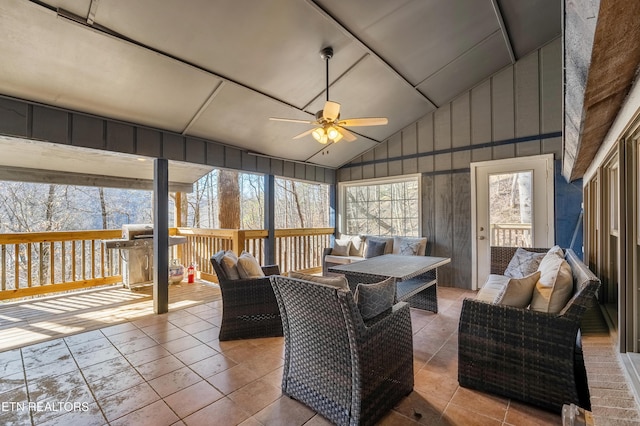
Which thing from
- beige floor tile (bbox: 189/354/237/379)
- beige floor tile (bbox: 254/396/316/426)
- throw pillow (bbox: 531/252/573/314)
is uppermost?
throw pillow (bbox: 531/252/573/314)

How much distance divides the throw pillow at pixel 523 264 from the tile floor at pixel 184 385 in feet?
3.14

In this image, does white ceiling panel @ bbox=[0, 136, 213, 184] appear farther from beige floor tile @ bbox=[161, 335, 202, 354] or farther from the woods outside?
beige floor tile @ bbox=[161, 335, 202, 354]

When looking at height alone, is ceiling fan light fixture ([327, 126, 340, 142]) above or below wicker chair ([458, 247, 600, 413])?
above

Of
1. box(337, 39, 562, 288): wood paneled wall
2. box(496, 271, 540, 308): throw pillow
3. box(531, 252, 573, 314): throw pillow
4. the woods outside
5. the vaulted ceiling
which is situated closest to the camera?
box(531, 252, 573, 314): throw pillow

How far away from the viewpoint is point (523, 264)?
3283 mm

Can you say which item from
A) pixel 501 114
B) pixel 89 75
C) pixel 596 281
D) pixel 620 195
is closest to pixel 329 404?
pixel 596 281

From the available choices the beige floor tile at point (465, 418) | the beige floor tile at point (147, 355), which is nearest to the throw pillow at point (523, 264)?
the beige floor tile at point (465, 418)

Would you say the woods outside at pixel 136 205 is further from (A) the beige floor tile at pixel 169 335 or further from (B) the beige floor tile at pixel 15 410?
→ (B) the beige floor tile at pixel 15 410

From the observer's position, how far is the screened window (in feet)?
18.5

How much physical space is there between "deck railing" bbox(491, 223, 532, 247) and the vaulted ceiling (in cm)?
235

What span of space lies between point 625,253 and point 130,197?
9048 millimetres

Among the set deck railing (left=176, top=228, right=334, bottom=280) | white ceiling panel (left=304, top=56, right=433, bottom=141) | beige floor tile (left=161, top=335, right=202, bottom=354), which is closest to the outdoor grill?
deck railing (left=176, top=228, right=334, bottom=280)

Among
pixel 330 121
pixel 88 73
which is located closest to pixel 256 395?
pixel 330 121

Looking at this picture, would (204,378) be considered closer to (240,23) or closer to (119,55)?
(119,55)
